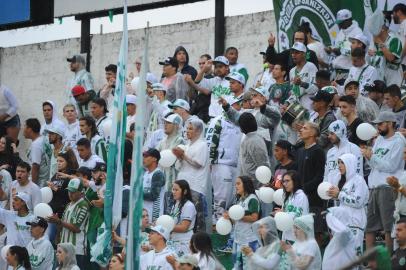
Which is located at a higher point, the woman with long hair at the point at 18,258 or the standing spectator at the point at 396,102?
the standing spectator at the point at 396,102

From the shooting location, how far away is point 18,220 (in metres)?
18.4

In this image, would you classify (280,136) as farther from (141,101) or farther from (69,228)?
(141,101)

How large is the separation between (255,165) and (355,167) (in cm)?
211

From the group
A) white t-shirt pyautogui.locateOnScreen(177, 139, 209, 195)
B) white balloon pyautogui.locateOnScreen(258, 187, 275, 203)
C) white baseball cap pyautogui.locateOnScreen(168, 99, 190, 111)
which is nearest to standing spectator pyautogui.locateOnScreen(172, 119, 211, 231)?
white t-shirt pyautogui.locateOnScreen(177, 139, 209, 195)

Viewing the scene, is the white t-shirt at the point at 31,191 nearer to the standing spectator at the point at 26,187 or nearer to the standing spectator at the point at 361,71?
the standing spectator at the point at 26,187

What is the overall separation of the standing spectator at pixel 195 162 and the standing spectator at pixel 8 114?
4.40 metres

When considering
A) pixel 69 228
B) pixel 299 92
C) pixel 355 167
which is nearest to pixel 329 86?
pixel 299 92

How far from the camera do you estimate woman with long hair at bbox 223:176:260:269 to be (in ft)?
54.6

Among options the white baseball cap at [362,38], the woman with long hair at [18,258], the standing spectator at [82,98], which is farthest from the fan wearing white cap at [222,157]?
the standing spectator at [82,98]

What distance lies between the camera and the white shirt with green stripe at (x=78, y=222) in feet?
58.3

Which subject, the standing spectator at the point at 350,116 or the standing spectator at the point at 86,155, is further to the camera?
the standing spectator at the point at 86,155

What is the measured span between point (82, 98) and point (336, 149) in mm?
5712

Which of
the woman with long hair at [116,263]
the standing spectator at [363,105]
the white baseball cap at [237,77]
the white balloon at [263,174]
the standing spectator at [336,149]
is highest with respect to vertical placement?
the white baseball cap at [237,77]

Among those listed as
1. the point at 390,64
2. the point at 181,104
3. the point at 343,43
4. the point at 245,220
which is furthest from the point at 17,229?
the point at 390,64
